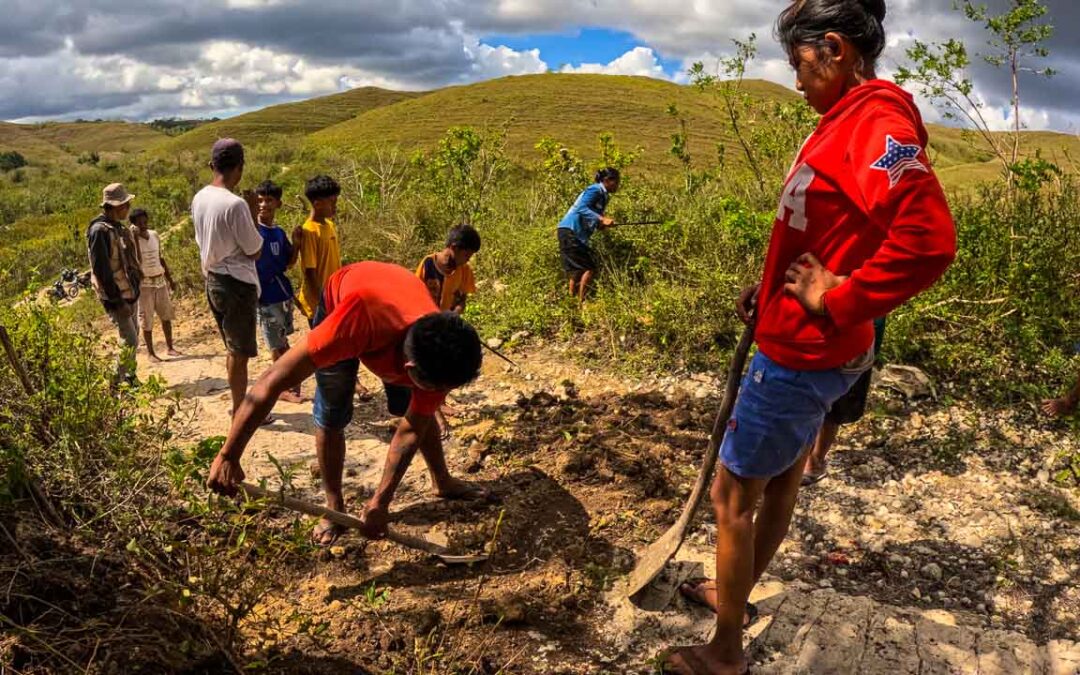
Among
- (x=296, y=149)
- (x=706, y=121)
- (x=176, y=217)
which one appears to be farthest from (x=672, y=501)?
(x=296, y=149)

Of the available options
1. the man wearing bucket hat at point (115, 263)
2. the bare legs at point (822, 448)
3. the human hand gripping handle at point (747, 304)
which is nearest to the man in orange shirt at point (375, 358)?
the human hand gripping handle at point (747, 304)

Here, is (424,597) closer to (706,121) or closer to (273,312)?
(273,312)

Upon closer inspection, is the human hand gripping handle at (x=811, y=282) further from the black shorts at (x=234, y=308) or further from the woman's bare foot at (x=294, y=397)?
the woman's bare foot at (x=294, y=397)

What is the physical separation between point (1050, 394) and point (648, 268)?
2.99 meters

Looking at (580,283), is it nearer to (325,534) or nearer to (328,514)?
(325,534)

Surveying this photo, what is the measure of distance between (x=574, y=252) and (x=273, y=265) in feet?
8.66

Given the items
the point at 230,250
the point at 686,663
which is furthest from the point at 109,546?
the point at 686,663

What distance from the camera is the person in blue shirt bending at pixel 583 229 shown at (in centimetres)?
602

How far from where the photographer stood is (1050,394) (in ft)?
12.5

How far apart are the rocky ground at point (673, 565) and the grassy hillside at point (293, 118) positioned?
37606mm

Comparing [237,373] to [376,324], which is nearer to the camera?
[376,324]

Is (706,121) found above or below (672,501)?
above

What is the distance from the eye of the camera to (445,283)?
4262mm

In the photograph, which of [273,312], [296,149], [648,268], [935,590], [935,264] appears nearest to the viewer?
[935,264]
